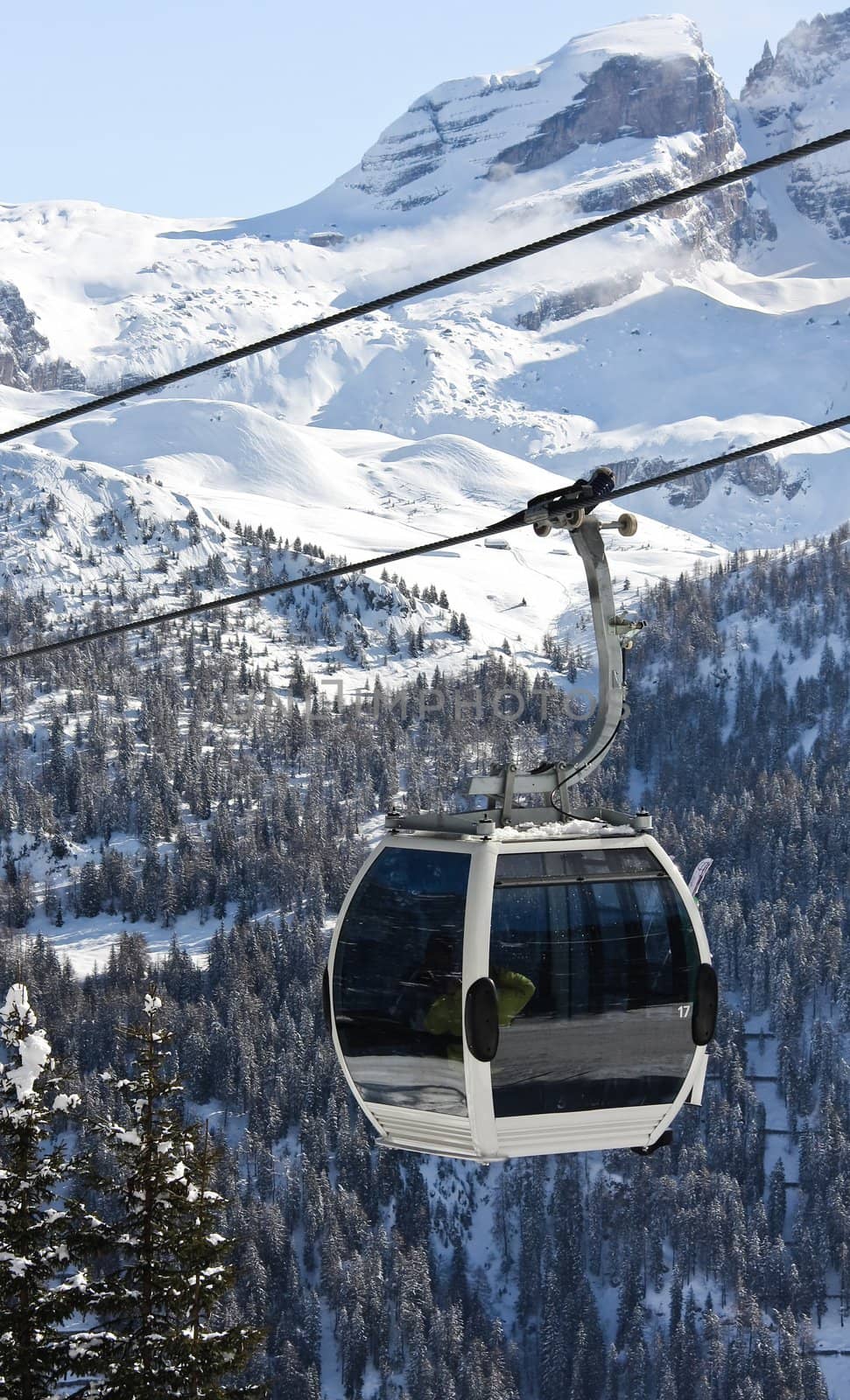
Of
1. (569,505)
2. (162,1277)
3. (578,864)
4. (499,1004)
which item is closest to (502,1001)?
(499,1004)

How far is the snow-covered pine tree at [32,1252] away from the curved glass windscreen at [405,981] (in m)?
9.87

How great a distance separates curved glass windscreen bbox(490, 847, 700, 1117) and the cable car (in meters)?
0.01

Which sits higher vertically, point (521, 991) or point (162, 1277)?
point (521, 991)

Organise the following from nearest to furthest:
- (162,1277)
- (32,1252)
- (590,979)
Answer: (590,979)
(162,1277)
(32,1252)

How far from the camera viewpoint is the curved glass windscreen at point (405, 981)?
422 inches

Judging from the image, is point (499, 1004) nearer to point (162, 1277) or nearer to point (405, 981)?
point (405, 981)

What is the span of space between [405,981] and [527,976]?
0.77m

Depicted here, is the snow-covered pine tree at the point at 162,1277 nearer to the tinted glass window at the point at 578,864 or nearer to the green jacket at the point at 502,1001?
the green jacket at the point at 502,1001

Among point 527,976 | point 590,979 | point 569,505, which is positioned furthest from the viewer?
point 590,979

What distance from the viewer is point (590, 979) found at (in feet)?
35.8

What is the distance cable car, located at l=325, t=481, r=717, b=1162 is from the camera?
10.6 metres

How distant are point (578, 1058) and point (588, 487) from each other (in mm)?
3424

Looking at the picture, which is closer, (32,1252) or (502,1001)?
(502,1001)

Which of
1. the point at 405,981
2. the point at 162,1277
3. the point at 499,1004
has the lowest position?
the point at 162,1277
